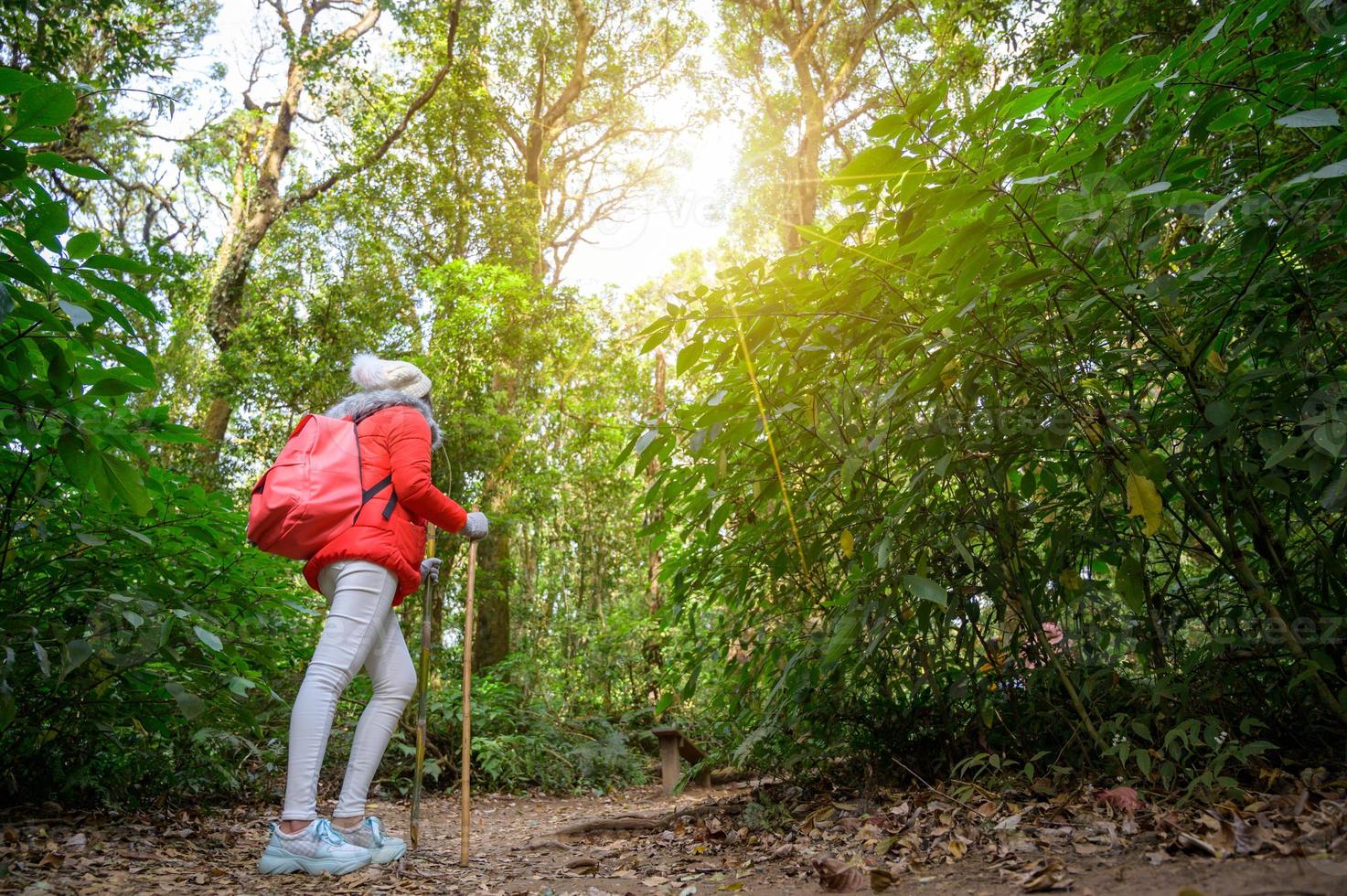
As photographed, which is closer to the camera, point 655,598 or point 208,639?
point 208,639

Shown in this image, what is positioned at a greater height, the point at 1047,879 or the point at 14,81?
the point at 14,81

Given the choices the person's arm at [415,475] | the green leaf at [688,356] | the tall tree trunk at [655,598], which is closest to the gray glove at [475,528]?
the person's arm at [415,475]

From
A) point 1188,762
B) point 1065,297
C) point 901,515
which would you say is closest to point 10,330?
point 901,515

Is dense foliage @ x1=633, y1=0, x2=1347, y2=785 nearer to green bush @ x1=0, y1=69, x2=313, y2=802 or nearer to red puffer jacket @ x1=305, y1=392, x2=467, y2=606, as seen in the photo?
red puffer jacket @ x1=305, y1=392, x2=467, y2=606

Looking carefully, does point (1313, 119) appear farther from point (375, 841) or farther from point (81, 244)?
point (375, 841)

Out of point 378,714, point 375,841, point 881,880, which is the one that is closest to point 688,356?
point 881,880

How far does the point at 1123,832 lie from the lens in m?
1.83

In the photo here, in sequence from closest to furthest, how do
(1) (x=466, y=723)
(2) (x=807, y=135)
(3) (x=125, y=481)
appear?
(3) (x=125, y=481), (1) (x=466, y=723), (2) (x=807, y=135)

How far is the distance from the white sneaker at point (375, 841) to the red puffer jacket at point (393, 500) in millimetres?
793

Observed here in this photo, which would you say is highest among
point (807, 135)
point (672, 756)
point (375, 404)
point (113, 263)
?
point (807, 135)

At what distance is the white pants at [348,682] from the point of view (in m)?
2.73

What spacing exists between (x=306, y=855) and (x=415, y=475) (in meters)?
1.29

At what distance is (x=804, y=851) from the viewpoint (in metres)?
2.42

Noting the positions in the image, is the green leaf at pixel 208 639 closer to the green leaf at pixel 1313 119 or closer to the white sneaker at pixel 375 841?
Answer: the white sneaker at pixel 375 841
